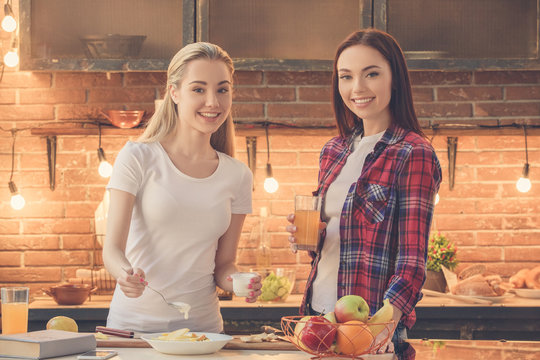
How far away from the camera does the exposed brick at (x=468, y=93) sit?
3.65 meters

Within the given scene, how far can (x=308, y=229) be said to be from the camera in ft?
7.02

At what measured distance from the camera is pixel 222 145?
2.43 meters

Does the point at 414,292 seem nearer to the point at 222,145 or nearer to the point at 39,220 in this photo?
the point at 222,145

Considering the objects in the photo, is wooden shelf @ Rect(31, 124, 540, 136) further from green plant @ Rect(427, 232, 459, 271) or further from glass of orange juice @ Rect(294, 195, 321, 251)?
glass of orange juice @ Rect(294, 195, 321, 251)

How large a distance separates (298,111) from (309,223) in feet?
5.15

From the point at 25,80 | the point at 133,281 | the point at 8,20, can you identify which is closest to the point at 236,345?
the point at 133,281

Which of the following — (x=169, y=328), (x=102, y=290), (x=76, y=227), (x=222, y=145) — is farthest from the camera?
(x=76, y=227)

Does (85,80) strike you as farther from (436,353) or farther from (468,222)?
(436,353)

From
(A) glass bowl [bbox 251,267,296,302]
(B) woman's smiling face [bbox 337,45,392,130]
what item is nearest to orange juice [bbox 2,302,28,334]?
(B) woman's smiling face [bbox 337,45,392,130]

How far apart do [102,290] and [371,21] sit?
5.80 ft

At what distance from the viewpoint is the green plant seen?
11.0 feet

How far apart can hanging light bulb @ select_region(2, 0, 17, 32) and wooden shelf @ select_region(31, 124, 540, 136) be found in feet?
1.60

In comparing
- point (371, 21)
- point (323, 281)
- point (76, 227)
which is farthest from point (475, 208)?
point (76, 227)

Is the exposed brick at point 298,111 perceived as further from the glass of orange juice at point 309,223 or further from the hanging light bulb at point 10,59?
the glass of orange juice at point 309,223
